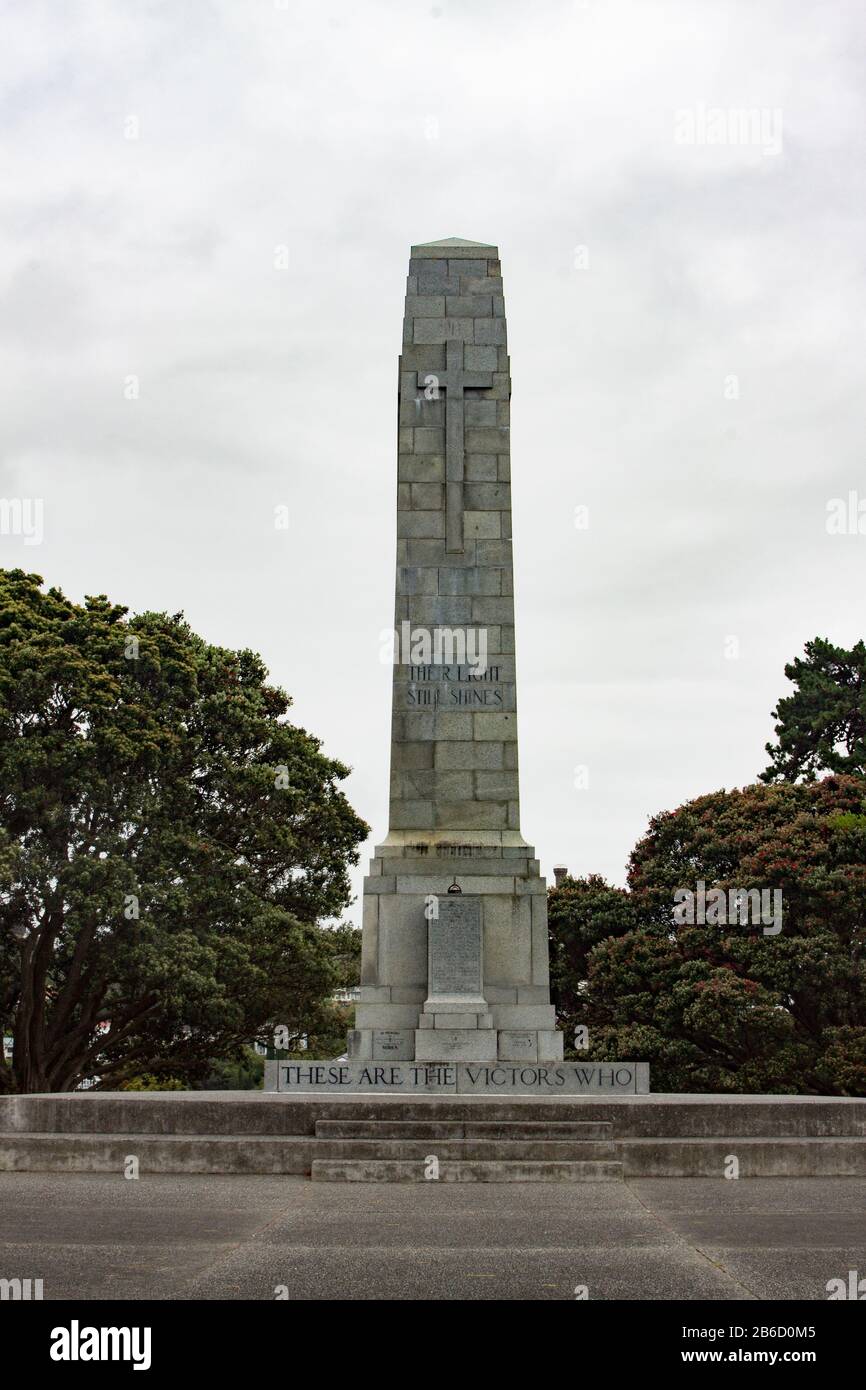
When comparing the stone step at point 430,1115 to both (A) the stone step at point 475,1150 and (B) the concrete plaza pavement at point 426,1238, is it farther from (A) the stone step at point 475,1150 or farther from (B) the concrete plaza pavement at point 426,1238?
(B) the concrete plaza pavement at point 426,1238

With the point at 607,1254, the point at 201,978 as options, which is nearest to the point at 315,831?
the point at 201,978

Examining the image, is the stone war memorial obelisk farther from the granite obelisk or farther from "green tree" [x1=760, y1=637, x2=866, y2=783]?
"green tree" [x1=760, y1=637, x2=866, y2=783]

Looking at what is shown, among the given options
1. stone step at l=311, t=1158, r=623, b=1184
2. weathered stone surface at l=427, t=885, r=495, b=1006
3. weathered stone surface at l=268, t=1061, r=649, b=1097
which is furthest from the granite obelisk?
stone step at l=311, t=1158, r=623, b=1184

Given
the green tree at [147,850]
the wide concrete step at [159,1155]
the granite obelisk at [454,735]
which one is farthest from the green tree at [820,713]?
the wide concrete step at [159,1155]

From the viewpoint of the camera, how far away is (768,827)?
2811cm

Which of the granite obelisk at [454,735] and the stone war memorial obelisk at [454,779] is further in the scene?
the granite obelisk at [454,735]

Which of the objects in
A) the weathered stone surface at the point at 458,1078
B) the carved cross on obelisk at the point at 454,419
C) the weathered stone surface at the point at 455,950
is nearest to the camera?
the weathered stone surface at the point at 458,1078

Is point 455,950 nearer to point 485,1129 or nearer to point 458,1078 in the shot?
point 458,1078

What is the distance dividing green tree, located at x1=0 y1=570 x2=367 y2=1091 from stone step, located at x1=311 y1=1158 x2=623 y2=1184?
45.6 ft

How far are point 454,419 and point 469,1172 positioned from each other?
29.8ft

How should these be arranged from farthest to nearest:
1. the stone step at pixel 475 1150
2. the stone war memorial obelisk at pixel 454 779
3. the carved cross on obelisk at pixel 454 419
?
the carved cross on obelisk at pixel 454 419 → the stone war memorial obelisk at pixel 454 779 → the stone step at pixel 475 1150

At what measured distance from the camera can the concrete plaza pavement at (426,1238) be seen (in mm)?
5945

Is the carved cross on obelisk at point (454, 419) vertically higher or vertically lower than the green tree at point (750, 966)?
higher

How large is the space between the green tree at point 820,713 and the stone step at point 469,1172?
28253mm
